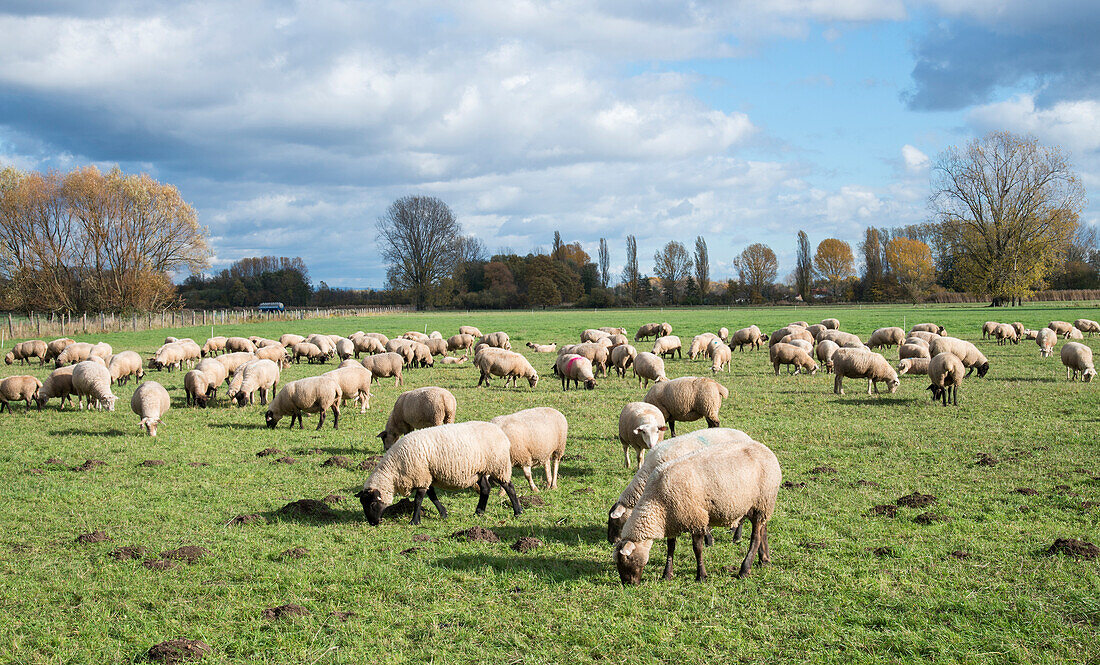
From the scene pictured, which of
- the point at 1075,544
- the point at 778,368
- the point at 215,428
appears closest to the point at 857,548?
the point at 1075,544

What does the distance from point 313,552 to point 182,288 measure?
132108 millimetres

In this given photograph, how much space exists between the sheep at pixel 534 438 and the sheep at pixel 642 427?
1050mm

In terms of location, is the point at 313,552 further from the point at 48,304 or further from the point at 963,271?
the point at 963,271

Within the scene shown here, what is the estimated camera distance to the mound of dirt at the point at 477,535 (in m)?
7.95

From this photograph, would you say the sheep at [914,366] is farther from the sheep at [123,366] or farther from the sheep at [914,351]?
the sheep at [123,366]

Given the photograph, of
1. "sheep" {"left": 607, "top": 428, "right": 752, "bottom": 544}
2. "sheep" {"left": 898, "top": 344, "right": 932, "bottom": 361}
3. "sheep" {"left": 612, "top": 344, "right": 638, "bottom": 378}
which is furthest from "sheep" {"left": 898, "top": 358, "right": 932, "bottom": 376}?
"sheep" {"left": 607, "top": 428, "right": 752, "bottom": 544}

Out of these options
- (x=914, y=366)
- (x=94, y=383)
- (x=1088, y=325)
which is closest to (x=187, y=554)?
(x=94, y=383)

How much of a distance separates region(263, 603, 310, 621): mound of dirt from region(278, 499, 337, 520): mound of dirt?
8.88ft

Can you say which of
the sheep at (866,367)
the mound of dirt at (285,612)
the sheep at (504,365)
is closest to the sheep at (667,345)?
the sheep at (504,365)

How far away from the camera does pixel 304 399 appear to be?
15.0 metres

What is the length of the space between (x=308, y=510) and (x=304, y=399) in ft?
20.9

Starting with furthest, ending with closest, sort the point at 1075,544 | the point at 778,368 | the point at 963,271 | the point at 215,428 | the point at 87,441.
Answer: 1. the point at 963,271
2. the point at 778,368
3. the point at 215,428
4. the point at 87,441
5. the point at 1075,544

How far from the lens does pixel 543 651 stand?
17.9ft

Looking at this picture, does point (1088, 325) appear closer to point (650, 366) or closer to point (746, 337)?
point (746, 337)
